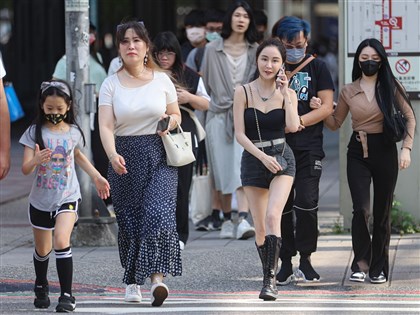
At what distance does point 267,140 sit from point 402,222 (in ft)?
9.69

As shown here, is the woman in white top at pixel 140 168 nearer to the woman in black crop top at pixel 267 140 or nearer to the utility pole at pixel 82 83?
the woman in black crop top at pixel 267 140

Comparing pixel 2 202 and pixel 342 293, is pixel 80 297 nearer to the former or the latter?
pixel 342 293

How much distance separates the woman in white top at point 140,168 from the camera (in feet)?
25.2

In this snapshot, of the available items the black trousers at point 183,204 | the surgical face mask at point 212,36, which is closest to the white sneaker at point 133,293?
the black trousers at point 183,204

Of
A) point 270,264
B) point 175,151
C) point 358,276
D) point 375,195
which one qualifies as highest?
point 175,151

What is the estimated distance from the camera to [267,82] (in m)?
8.00

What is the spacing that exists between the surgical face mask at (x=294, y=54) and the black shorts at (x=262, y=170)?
0.81 meters

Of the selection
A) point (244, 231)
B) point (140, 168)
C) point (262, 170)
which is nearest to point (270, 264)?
point (262, 170)

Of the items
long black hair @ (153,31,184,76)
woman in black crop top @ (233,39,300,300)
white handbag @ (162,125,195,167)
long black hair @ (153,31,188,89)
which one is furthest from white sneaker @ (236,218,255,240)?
white handbag @ (162,125,195,167)

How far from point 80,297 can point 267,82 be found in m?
1.88

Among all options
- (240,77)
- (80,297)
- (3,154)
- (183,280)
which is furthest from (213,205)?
(3,154)

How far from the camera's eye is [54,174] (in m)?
7.51

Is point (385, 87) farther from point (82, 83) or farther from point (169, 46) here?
point (82, 83)

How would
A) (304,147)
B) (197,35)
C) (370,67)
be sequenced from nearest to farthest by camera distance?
(370,67) < (304,147) < (197,35)
